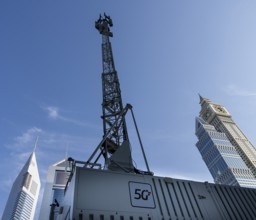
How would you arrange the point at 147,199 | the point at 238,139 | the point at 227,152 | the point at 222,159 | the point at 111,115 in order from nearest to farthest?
the point at 147,199 → the point at 111,115 → the point at 222,159 → the point at 227,152 → the point at 238,139

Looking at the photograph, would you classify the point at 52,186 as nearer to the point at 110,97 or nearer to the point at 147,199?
the point at 110,97

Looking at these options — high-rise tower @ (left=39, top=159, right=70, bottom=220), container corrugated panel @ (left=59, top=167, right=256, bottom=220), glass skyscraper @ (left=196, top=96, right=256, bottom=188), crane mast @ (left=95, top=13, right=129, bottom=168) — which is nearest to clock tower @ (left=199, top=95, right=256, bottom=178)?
glass skyscraper @ (left=196, top=96, right=256, bottom=188)

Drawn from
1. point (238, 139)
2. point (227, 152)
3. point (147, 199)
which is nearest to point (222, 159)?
point (227, 152)

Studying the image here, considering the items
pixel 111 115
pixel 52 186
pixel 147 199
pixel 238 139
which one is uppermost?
pixel 238 139

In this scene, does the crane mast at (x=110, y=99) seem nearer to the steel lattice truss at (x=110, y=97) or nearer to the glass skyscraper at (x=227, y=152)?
the steel lattice truss at (x=110, y=97)

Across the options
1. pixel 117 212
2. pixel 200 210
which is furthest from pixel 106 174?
pixel 200 210

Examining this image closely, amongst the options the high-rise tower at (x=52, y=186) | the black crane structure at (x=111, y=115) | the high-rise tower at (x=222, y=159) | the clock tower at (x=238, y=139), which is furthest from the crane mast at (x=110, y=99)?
the clock tower at (x=238, y=139)

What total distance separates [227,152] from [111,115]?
16822cm

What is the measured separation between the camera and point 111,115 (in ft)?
58.2

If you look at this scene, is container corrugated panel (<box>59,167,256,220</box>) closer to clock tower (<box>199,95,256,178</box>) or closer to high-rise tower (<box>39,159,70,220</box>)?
high-rise tower (<box>39,159,70,220</box>)

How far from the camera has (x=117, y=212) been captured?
700cm

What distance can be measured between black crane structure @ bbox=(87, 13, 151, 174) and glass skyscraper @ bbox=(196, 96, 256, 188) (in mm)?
145481

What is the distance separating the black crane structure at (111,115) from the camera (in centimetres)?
1114

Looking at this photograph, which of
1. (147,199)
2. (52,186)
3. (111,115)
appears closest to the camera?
(147,199)
